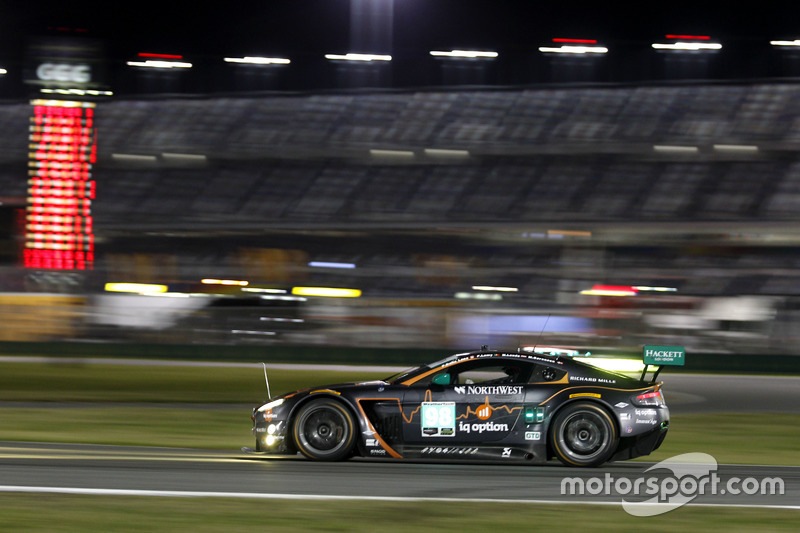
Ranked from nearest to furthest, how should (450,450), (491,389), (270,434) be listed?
(450,450), (491,389), (270,434)

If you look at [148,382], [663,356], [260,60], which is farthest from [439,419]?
[260,60]

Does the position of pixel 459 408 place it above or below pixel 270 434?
above

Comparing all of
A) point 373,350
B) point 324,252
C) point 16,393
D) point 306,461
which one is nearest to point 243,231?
point 324,252

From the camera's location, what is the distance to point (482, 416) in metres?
7.53

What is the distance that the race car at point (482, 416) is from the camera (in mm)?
7492

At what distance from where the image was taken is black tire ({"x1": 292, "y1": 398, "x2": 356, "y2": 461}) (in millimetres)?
7609

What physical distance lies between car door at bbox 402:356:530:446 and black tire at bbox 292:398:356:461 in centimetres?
46

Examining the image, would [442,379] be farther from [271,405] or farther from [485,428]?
[271,405]

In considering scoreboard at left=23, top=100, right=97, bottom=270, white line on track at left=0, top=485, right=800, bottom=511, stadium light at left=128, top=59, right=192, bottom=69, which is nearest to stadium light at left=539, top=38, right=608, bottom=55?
stadium light at left=128, top=59, right=192, bottom=69

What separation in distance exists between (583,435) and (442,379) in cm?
116

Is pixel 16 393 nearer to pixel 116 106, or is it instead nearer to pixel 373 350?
pixel 373 350

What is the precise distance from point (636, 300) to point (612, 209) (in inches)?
348

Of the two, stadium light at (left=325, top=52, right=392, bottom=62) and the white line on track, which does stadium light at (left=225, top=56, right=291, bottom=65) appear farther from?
the white line on track

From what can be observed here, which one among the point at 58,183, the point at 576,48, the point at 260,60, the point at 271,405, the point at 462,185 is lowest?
the point at 271,405
